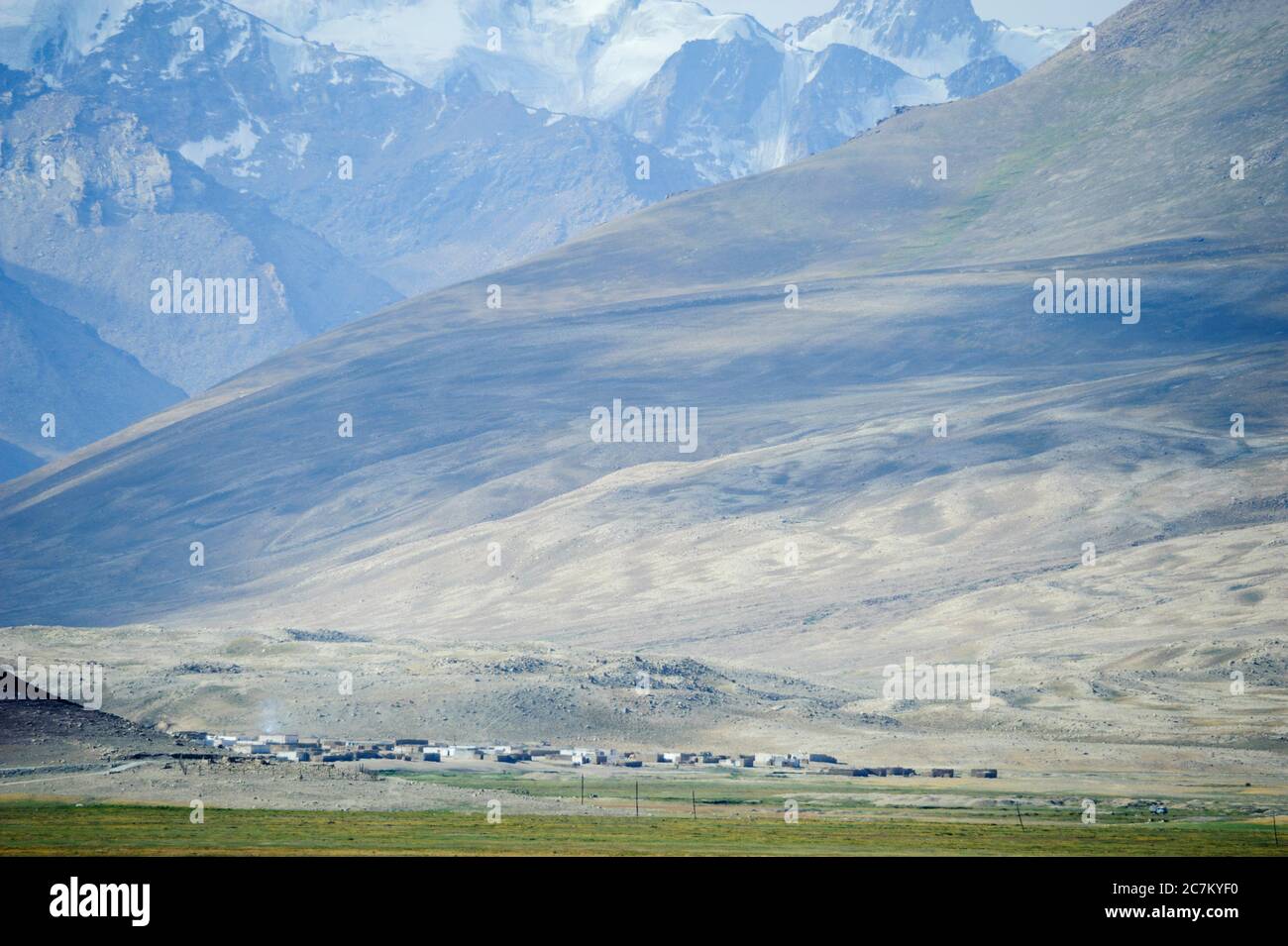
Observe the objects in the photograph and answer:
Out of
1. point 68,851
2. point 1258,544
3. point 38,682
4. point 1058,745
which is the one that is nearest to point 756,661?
point 1258,544

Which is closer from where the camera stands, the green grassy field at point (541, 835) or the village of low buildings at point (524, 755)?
the green grassy field at point (541, 835)

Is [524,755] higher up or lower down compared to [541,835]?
higher up

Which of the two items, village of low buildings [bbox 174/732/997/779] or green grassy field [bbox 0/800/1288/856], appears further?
village of low buildings [bbox 174/732/997/779]

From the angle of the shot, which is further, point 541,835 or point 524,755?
point 524,755
